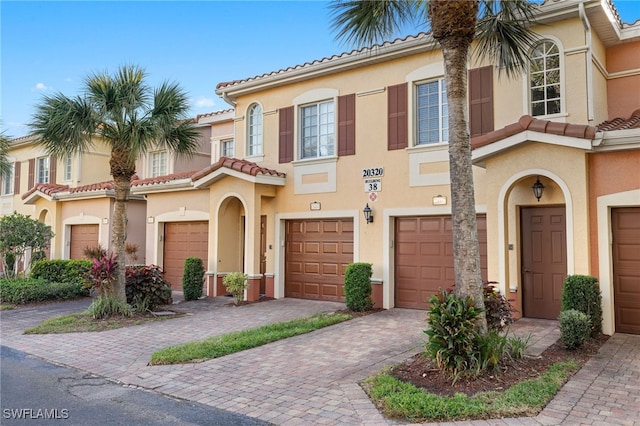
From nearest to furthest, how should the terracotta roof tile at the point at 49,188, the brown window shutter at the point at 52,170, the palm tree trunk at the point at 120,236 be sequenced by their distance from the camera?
the palm tree trunk at the point at 120,236, the terracotta roof tile at the point at 49,188, the brown window shutter at the point at 52,170

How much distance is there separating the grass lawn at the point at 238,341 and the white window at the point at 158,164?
12.4 metres

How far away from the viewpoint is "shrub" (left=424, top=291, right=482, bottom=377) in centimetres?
600

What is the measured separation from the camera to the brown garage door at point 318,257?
13.0m

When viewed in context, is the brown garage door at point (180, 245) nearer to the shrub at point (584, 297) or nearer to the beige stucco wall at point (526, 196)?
the beige stucco wall at point (526, 196)

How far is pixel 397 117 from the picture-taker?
471 inches

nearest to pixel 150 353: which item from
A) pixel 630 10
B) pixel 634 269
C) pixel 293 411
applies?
A: pixel 293 411

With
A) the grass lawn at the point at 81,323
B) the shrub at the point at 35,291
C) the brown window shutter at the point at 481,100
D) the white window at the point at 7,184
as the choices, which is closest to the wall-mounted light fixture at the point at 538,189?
the brown window shutter at the point at 481,100

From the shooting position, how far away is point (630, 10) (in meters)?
10.8

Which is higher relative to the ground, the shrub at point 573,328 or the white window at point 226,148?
the white window at point 226,148

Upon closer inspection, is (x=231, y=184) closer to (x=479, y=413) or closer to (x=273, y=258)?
(x=273, y=258)

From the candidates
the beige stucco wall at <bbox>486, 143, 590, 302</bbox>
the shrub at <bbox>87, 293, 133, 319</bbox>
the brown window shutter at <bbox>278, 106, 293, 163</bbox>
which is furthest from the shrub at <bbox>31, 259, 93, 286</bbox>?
the beige stucco wall at <bbox>486, 143, 590, 302</bbox>

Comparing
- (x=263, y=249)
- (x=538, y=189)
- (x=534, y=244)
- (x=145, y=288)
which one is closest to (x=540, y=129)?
(x=538, y=189)

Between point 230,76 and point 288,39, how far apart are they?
4.71 meters

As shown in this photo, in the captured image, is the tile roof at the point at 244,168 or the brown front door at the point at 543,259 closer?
→ the brown front door at the point at 543,259
